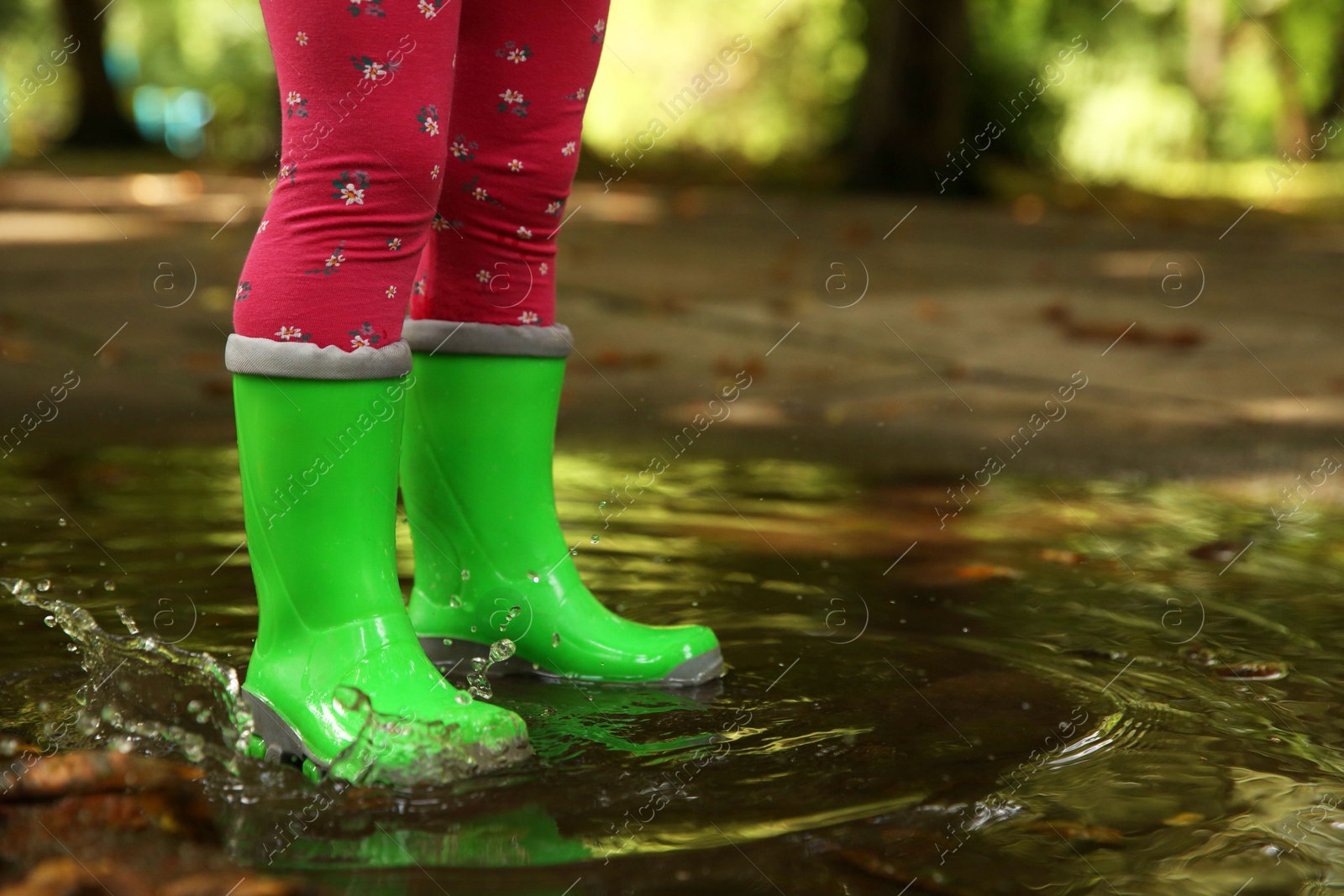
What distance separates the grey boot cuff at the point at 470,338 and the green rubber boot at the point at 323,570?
0.65 feet

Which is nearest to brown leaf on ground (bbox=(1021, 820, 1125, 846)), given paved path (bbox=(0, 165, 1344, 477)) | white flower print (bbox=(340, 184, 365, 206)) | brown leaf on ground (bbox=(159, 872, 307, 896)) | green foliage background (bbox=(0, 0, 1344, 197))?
brown leaf on ground (bbox=(159, 872, 307, 896))

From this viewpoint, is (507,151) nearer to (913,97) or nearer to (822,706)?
(822,706)

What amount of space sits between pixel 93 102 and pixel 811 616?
13971 mm

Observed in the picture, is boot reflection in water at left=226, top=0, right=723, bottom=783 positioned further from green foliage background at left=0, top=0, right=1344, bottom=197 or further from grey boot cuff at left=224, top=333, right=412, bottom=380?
green foliage background at left=0, top=0, right=1344, bottom=197

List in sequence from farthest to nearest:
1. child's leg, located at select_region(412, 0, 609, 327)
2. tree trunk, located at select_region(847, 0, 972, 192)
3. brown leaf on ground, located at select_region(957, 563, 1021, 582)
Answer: tree trunk, located at select_region(847, 0, 972, 192)
brown leaf on ground, located at select_region(957, 563, 1021, 582)
child's leg, located at select_region(412, 0, 609, 327)

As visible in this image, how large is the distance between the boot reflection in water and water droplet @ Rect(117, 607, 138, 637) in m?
0.25

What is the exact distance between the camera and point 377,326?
1.35 m

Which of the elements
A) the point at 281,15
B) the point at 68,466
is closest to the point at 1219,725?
the point at 281,15

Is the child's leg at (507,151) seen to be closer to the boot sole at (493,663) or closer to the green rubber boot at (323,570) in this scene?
the green rubber boot at (323,570)

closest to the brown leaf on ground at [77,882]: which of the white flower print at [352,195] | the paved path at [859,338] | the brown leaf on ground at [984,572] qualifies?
the white flower print at [352,195]

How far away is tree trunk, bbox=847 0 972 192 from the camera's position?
9.06 m

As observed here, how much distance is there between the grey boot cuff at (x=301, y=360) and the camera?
1.31 metres

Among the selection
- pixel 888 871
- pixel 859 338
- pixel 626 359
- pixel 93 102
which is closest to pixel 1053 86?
pixel 859 338

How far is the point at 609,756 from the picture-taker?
1.32 meters
